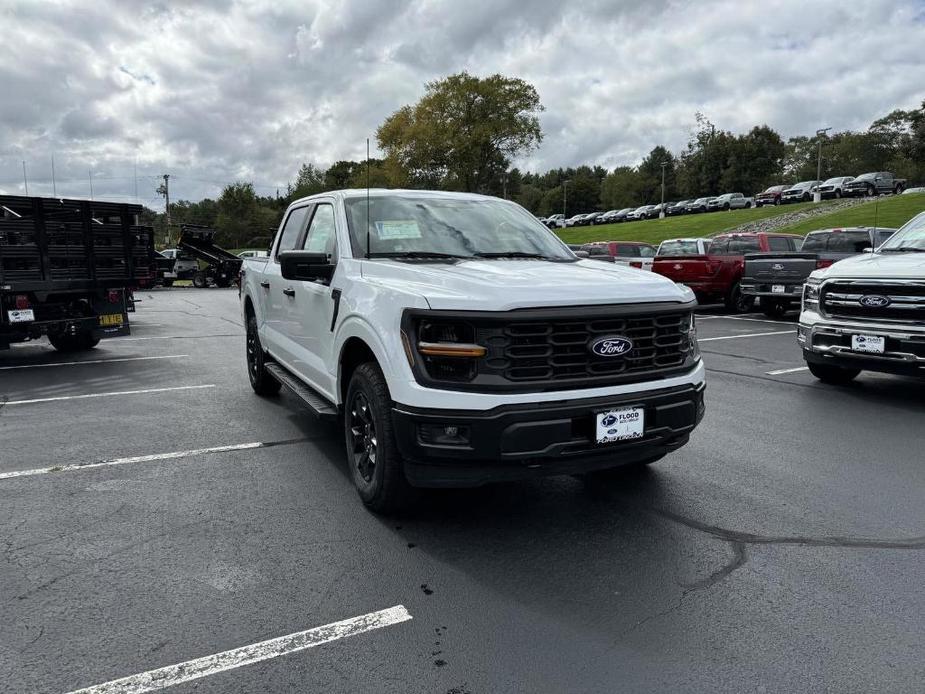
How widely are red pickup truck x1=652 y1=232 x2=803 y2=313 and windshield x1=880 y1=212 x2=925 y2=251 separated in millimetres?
7554

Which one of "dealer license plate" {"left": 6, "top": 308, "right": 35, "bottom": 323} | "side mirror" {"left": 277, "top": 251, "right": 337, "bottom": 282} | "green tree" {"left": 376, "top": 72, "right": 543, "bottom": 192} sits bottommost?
"dealer license plate" {"left": 6, "top": 308, "right": 35, "bottom": 323}

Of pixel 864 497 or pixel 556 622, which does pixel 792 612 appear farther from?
pixel 864 497

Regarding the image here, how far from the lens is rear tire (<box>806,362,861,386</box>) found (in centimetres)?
761

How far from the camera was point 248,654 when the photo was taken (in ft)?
8.79

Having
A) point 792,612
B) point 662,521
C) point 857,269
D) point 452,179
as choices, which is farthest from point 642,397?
point 452,179

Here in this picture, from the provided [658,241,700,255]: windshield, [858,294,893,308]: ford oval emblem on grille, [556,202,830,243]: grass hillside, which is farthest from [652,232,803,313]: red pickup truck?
[556,202,830,243]: grass hillside

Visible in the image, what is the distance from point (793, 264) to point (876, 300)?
300 inches

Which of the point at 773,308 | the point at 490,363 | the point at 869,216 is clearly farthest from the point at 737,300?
the point at 869,216

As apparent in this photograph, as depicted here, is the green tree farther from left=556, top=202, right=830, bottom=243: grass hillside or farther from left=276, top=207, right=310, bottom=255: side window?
left=276, top=207, right=310, bottom=255: side window

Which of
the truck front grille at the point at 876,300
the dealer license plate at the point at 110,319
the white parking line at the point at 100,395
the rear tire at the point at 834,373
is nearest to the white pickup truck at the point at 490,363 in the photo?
the truck front grille at the point at 876,300

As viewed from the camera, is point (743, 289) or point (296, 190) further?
point (296, 190)

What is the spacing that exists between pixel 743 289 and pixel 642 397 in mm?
12045

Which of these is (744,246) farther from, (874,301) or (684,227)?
(684,227)

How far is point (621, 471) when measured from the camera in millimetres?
4785
